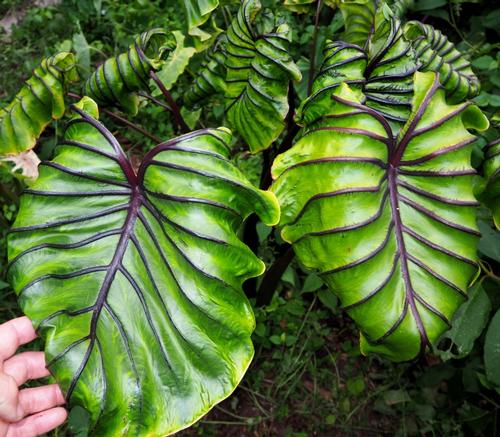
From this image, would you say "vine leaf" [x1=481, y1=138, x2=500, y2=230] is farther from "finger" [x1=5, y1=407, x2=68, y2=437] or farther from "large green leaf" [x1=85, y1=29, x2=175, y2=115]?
"finger" [x1=5, y1=407, x2=68, y2=437]

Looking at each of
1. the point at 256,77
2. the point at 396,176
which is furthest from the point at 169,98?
the point at 396,176

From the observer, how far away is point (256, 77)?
108 cm

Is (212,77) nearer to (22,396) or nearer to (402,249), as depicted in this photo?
(402,249)

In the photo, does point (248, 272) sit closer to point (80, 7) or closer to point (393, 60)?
point (393, 60)

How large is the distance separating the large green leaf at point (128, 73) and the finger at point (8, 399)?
0.74 m

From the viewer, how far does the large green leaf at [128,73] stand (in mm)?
1171

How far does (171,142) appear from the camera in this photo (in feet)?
2.80

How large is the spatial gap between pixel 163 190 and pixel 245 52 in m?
0.52

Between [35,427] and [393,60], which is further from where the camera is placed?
[393,60]

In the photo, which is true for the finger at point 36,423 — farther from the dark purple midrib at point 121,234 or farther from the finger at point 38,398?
the dark purple midrib at point 121,234

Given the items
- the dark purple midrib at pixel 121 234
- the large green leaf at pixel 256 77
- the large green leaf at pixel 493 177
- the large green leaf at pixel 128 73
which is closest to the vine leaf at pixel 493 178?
the large green leaf at pixel 493 177

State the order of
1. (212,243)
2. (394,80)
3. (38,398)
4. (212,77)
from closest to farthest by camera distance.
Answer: (212,243) → (38,398) → (394,80) → (212,77)

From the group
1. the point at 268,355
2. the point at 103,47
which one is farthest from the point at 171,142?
the point at 103,47

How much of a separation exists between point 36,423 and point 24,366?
0.12m
